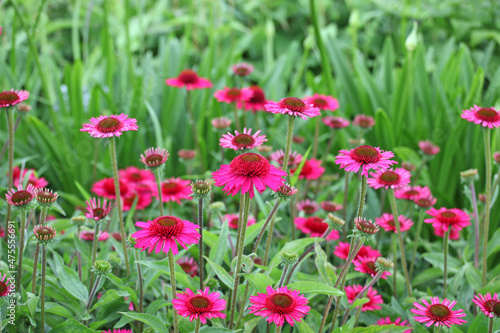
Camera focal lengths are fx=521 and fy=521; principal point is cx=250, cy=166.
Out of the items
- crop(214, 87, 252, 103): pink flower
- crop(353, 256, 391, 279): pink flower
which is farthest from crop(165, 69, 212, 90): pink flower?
crop(353, 256, 391, 279): pink flower

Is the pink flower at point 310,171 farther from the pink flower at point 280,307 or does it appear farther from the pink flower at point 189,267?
the pink flower at point 280,307

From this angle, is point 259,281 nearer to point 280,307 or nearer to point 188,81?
point 280,307

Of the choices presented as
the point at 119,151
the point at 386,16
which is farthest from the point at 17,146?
the point at 386,16

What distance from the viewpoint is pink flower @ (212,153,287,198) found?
955 mm

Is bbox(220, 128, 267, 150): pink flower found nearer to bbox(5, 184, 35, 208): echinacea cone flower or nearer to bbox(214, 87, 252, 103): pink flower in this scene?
bbox(5, 184, 35, 208): echinacea cone flower

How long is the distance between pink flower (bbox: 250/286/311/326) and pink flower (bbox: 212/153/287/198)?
0.65 ft

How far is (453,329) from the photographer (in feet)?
3.98

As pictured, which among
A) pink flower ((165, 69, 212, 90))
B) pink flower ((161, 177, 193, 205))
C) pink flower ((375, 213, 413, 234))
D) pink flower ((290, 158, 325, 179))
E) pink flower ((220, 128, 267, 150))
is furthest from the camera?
pink flower ((165, 69, 212, 90))

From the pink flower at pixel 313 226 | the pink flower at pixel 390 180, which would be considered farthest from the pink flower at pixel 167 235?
the pink flower at pixel 313 226

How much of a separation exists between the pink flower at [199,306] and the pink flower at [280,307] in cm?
7

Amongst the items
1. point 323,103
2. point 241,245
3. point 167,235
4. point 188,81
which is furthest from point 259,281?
point 188,81

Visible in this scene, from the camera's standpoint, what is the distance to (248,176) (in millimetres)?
967

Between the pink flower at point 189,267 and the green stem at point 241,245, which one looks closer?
the green stem at point 241,245

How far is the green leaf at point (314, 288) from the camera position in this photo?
1057 mm
